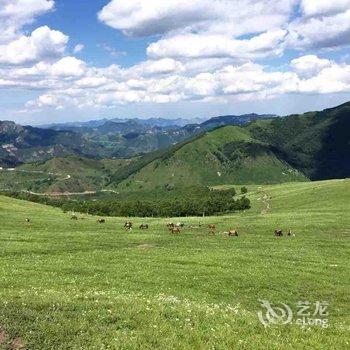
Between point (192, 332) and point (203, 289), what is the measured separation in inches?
607

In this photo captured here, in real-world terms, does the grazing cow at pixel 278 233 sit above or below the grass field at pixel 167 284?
below

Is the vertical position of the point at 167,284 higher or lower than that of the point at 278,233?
higher

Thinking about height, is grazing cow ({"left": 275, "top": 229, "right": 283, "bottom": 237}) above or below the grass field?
below

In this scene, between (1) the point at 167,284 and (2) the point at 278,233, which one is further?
(2) the point at 278,233

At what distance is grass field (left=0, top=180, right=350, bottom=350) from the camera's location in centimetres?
2178

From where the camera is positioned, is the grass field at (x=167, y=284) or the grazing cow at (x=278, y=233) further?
the grazing cow at (x=278, y=233)

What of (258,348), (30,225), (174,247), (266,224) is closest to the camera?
(258,348)

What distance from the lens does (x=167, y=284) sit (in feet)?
125

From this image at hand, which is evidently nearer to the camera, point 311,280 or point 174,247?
point 311,280

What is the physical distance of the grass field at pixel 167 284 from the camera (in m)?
21.8

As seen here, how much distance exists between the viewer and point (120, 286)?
3672 cm

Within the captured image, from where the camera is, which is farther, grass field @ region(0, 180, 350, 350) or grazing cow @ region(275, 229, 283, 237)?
grazing cow @ region(275, 229, 283, 237)

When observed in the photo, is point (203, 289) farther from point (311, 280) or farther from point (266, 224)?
point (266, 224)

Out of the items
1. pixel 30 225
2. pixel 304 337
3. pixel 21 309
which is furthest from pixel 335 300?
pixel 30 225
